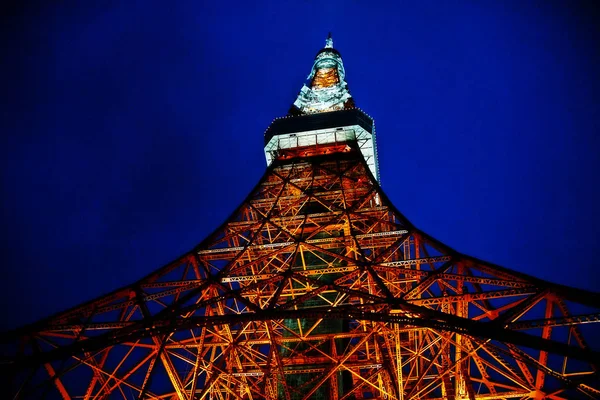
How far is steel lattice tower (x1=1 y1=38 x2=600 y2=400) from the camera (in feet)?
25.8

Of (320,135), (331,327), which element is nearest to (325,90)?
(320,135)

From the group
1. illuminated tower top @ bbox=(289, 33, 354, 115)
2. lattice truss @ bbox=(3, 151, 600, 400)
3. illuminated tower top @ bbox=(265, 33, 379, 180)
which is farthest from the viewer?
illuminated tower top @ bbox=(289, 33, 354, 115)

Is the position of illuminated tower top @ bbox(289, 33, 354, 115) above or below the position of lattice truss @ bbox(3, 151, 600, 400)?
above

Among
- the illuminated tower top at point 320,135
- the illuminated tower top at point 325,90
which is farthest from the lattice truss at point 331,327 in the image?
the illuminated tower top at point 325,90

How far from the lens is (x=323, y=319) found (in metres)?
12.9

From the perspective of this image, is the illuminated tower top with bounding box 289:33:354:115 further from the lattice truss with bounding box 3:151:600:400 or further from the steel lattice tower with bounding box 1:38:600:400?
the lattice truss with bounding box 3:151:600:400

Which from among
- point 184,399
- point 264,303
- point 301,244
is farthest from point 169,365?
point 264,303

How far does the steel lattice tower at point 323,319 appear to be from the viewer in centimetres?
786

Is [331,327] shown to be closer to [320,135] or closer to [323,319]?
[323,319]

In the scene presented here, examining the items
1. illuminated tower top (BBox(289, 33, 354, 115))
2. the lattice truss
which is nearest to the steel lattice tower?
the lattice truss

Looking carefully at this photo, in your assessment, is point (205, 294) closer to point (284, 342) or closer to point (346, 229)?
point (284, 342)

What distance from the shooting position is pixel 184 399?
400 inches

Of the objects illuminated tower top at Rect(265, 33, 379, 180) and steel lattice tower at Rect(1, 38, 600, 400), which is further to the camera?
illuminated tower top at Rect(265, 33, 379, 180)

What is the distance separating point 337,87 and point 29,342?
830 inches
